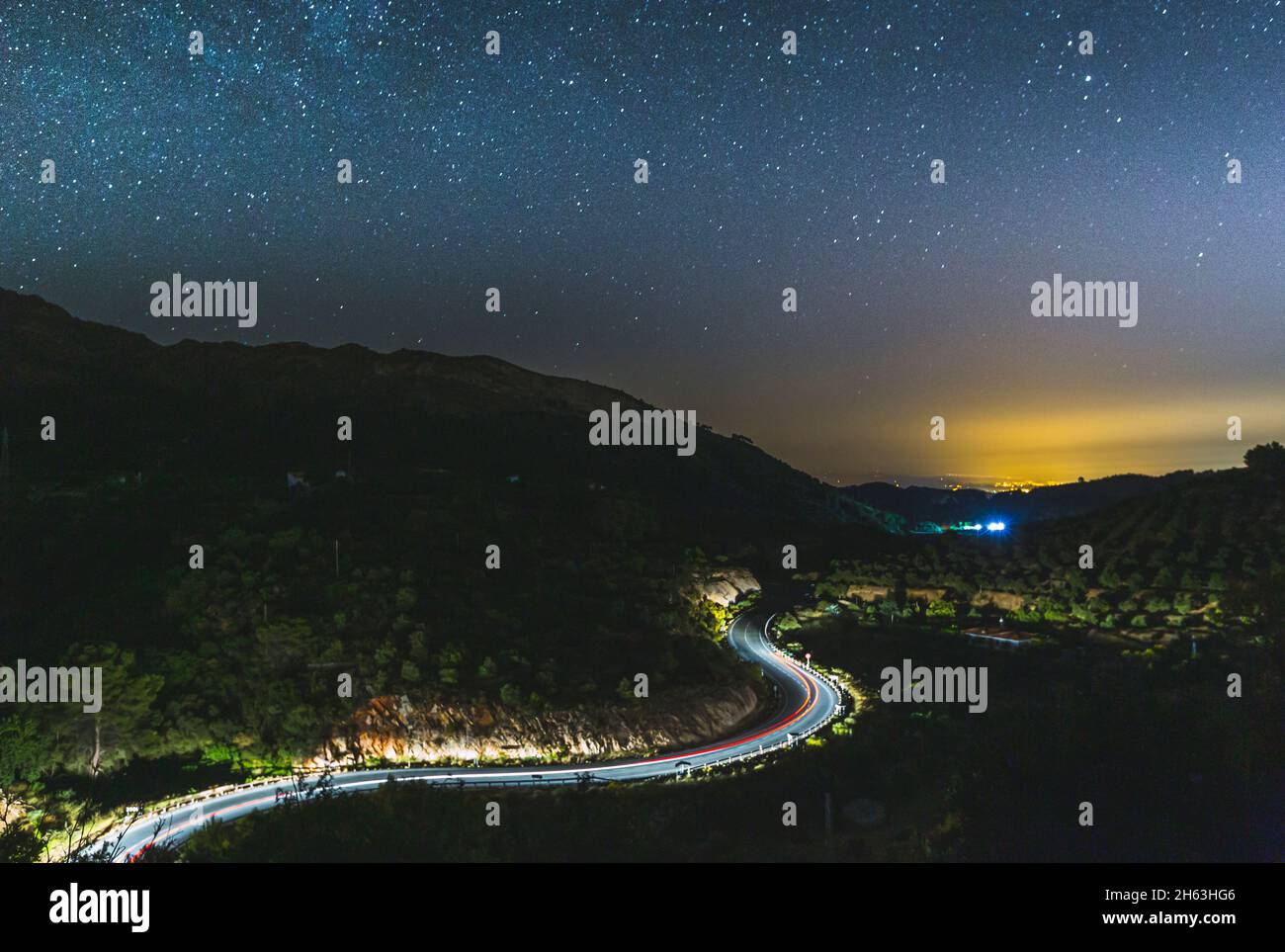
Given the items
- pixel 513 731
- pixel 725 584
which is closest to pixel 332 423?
pixel 725 584

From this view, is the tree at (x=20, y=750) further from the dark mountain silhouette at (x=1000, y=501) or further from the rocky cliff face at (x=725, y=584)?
the dark mountain silhouette at (x=1000, y=501)

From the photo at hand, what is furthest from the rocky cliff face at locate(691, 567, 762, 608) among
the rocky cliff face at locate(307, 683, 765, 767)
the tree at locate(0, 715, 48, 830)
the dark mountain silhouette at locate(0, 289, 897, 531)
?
the tree at locate(0, 715, 48, 830)

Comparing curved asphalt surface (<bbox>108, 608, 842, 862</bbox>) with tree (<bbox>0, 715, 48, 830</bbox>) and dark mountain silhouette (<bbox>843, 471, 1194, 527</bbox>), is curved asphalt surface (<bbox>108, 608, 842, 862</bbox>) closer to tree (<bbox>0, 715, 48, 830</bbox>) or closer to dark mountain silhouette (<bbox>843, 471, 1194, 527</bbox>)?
tree (<bbox>0, 715, 48, 830</bbox>)

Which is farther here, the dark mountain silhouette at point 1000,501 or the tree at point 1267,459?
the dark mountain silhouette at point 1000,501

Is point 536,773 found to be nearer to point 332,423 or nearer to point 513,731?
point 513,731

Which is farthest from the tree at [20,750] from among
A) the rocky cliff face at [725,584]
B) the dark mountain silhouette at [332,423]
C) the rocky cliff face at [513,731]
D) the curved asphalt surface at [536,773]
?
the rocky cliff face at [725,584]

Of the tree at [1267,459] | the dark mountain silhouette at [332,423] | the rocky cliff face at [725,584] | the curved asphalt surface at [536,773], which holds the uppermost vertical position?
the dark mountain silhouette at [332,423]
